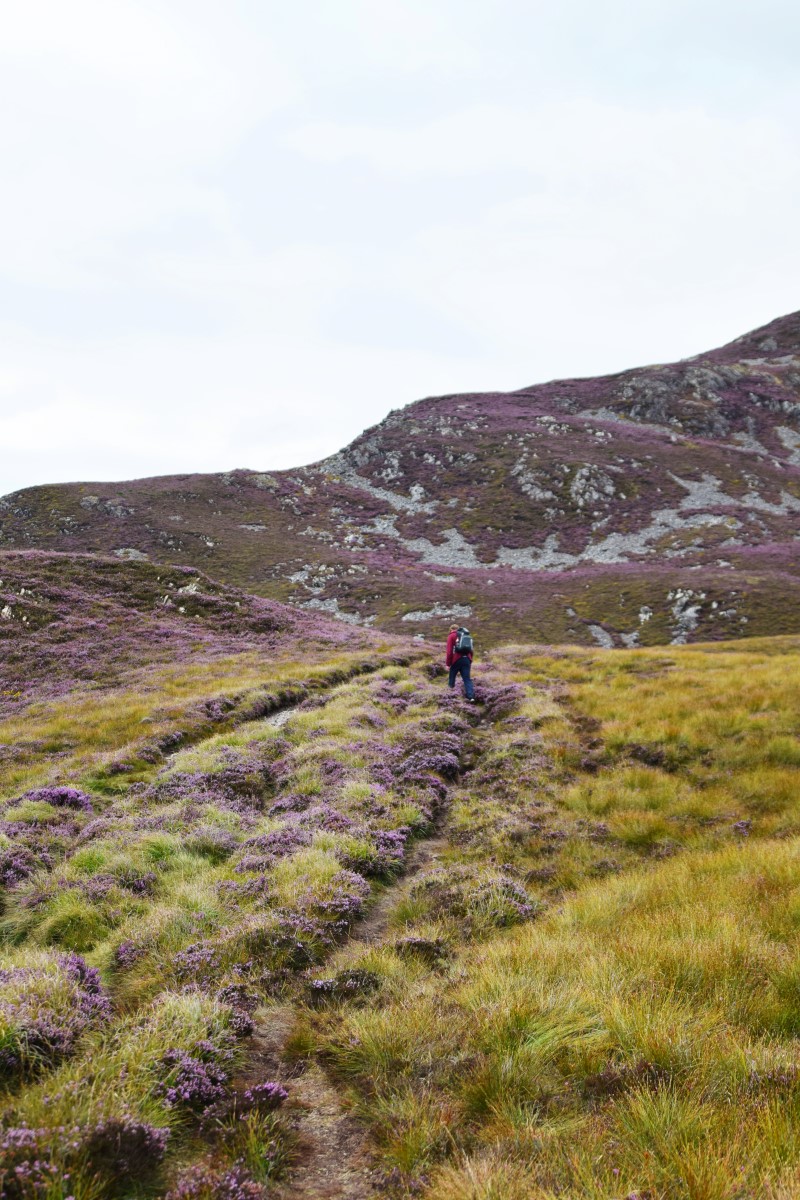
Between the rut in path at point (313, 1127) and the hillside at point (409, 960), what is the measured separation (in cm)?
2

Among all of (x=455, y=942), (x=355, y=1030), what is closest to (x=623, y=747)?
(x=455, y=942)

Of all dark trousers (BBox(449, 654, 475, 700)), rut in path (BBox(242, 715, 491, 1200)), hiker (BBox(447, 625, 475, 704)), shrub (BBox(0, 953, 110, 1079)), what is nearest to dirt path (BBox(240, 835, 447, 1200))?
rut in path (BBox(242, 715, 491, 1200))

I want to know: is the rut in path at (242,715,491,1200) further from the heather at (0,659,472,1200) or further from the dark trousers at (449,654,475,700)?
the dark trousers at (449,654,475,700)

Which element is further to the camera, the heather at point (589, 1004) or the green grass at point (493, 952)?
the green grass at point (493, 952)

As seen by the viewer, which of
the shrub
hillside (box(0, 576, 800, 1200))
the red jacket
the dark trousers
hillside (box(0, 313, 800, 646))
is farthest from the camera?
hillside (box(0, 313, 800, 646))

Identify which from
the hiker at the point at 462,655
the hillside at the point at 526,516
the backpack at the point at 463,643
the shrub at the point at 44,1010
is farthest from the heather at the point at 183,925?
the hillside at the point at 526,516

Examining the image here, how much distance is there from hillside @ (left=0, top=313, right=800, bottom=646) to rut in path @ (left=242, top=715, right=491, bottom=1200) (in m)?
42.3

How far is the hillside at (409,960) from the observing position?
12.5 feet

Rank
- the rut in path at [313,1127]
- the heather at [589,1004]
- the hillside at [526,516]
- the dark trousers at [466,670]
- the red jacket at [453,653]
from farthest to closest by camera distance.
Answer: the hillside at [526,516] < the red jacket at [453,653] < the dark trousers at [466,670] < the rut in path at [313,1127] < the heather at [589,1004]

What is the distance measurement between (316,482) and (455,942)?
101153 mm

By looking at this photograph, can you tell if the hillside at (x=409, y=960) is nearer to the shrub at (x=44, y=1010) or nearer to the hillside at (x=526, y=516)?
the shrub at (x=44, y=1010)

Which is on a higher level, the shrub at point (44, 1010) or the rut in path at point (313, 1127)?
the shrub at point (44, 1010)

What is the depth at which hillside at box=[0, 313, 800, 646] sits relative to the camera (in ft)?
181

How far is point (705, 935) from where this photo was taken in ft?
19.8
